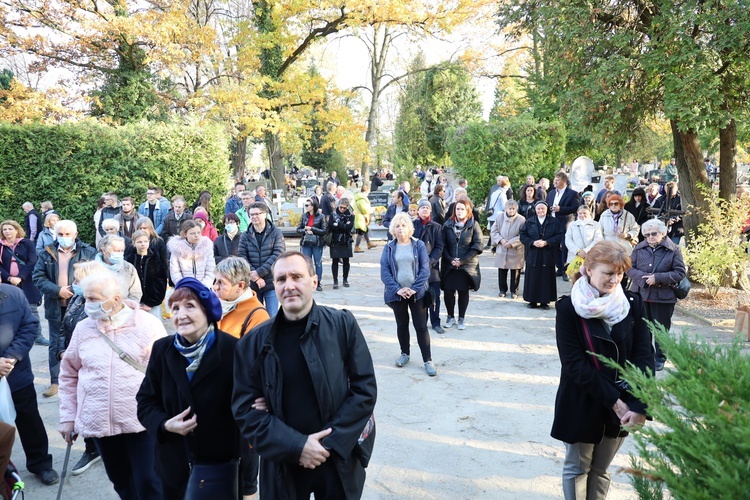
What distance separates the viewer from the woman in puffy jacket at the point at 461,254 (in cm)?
802

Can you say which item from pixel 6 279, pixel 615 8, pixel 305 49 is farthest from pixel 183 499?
pixel 305 49

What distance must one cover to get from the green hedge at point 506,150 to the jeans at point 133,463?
13920 millimetres

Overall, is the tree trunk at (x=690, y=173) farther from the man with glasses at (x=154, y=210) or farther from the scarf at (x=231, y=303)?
the man with glasses at (x=154, y=210)

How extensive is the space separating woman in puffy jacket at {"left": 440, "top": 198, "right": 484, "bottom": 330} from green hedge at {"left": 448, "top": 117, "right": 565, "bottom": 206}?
27.3 ft

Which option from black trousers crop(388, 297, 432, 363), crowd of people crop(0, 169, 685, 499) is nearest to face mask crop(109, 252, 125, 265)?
crowd of people crop(0, 169, 685, 499)

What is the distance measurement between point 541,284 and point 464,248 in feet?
6.64

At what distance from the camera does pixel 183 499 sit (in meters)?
3.02

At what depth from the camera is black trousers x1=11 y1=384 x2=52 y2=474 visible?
431cm

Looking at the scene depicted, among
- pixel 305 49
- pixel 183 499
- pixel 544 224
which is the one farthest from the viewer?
pixel 305 49

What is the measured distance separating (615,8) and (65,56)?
1750 centimetres

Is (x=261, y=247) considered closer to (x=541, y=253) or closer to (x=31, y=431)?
(x=31, y=431)

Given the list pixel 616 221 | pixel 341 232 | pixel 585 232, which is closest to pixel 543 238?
pixel 585 232

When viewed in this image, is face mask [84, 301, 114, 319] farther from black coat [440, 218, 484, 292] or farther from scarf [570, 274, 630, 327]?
black coat [440, 218, 484, 292]

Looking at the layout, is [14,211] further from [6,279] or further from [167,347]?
[167,347]
